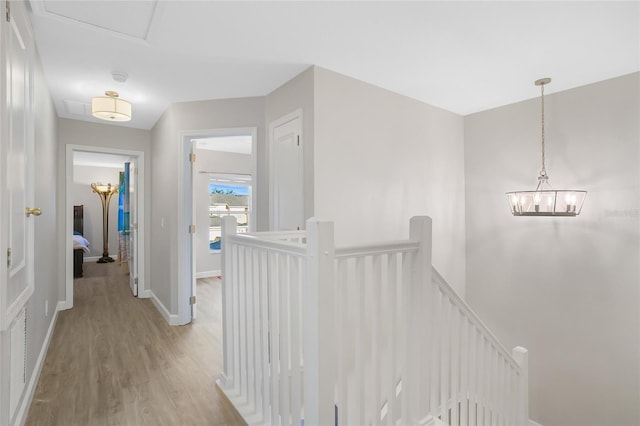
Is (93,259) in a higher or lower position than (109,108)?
lower

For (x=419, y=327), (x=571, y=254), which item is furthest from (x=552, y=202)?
(x=419, y=327)

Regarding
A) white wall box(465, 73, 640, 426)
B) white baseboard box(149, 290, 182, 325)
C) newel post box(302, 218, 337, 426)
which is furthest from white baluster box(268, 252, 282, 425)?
white wall box(465, 73, 640, 426)

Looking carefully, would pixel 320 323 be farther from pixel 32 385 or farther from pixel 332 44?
pixel 32 385

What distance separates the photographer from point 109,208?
805 centimetres

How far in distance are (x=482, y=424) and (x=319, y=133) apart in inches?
98.9

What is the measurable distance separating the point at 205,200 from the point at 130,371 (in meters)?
3.94

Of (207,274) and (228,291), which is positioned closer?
(228,291)

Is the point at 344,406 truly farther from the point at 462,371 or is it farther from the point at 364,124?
the point at 364,124

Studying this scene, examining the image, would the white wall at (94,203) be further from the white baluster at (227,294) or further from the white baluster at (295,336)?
the white baluster at (295,336)

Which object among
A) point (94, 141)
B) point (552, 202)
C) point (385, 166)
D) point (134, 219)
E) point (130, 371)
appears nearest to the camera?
point (130, 371)

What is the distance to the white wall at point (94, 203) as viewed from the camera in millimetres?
7805

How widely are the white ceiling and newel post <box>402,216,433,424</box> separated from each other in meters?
1.39

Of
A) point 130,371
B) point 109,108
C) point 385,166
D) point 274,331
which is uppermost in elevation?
point 109,108

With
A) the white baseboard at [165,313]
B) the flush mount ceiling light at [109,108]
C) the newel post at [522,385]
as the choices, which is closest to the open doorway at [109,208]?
the white baseboard at [165,313]
